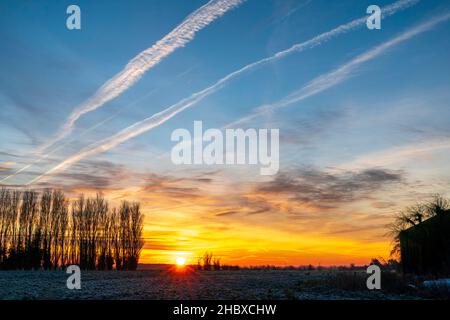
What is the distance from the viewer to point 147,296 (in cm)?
1966

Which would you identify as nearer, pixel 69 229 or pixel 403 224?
pixel 403 224

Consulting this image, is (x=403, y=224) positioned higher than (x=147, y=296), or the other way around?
(x=403, y=224)

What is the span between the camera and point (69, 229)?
252 feet
